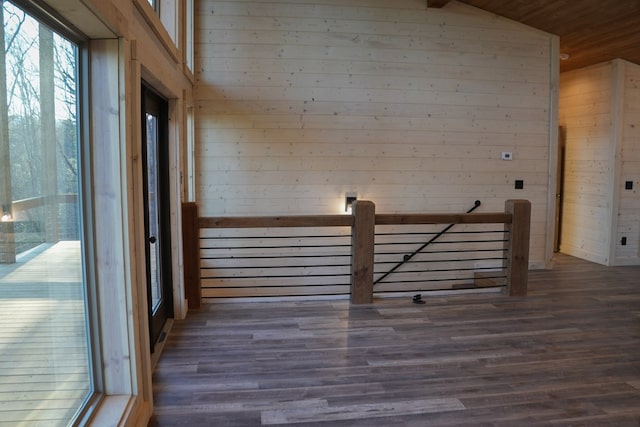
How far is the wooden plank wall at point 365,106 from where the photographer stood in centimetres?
509

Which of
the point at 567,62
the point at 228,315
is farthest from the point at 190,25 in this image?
the point at 567,62

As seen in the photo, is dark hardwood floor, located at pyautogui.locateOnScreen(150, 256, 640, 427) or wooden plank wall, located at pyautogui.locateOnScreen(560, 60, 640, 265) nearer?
dark hardwood floor, located at pyautogui.locateOnScreen(150, 256, 640, 427)

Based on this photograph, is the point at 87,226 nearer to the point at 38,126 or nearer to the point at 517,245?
the point at 38,126

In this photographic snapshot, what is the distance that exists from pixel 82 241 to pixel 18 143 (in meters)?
0.67

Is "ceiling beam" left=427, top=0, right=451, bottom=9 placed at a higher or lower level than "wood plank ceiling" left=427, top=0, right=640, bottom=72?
higher

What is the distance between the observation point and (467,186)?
561 cm

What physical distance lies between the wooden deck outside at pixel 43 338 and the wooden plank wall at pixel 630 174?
6.58m

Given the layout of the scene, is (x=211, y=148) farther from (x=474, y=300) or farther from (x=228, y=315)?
(x=474, y=300)

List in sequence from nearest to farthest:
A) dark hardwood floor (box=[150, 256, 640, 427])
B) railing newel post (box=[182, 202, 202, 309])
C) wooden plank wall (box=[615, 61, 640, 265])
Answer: dark hardwood floor (box=[150, 256, 640, 427])
railing newel post (box=[182, 202, 202, 309])
wooden plank wall (box=[615, 61, 640, 265])

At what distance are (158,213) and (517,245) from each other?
11.3 feet

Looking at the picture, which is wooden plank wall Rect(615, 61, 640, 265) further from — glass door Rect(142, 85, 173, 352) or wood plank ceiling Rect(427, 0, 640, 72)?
glass door Rect(142, 85, 173, 352)

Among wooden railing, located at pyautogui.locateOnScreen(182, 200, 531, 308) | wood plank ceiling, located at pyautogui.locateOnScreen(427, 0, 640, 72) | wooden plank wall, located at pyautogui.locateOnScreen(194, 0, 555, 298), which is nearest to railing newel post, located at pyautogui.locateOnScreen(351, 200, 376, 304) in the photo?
wooden railing, located at pyautogui.locateOnScreen(182, 200, 531, 308)

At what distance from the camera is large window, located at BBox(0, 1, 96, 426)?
4.33 ft

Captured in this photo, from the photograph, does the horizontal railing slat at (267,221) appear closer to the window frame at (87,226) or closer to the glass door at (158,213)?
the glass door at (158,213)
